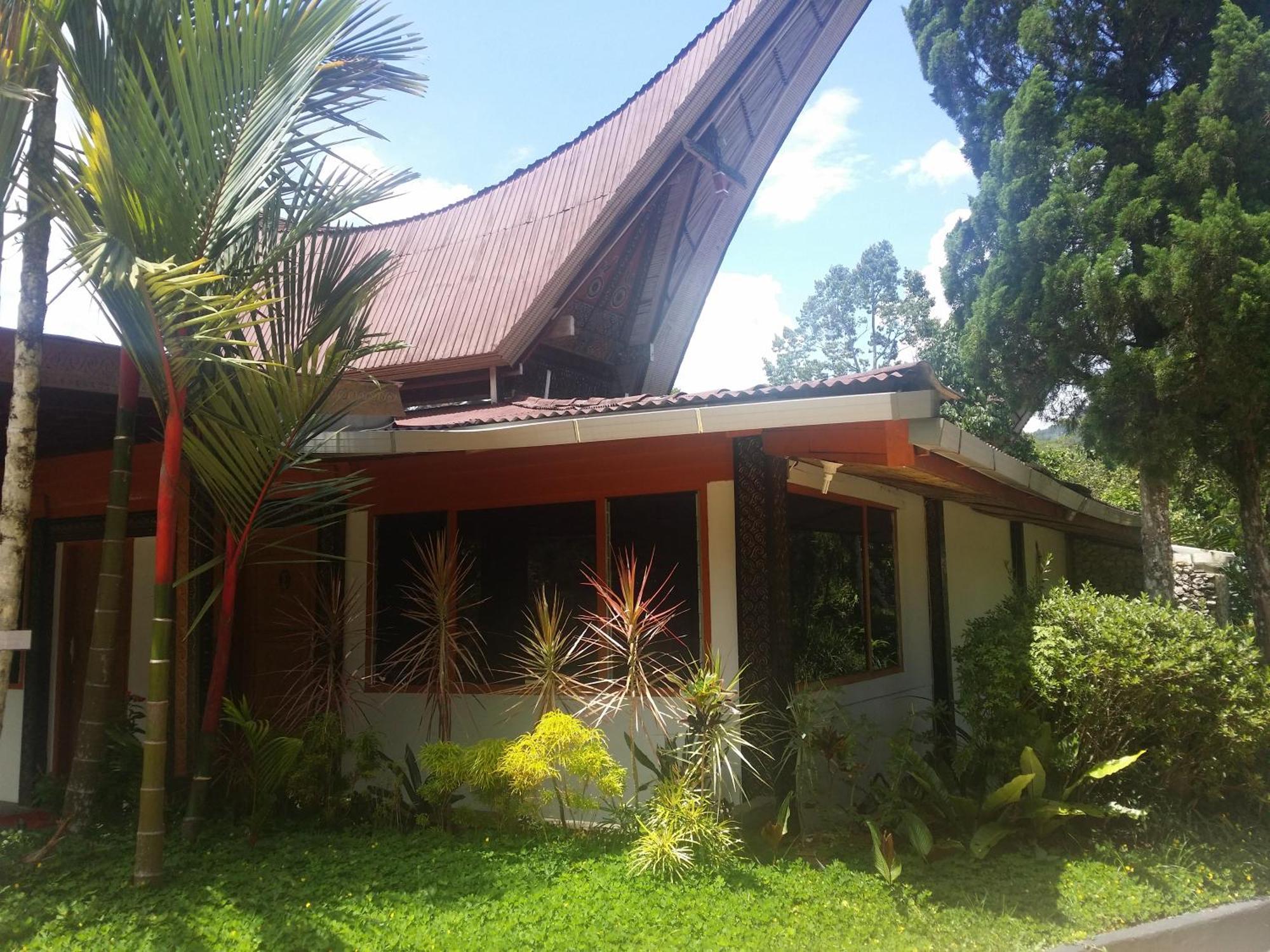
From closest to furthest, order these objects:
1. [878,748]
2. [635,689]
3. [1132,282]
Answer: [635,689] → [878,748] → [1132,282]

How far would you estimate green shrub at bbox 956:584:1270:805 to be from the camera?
565cm

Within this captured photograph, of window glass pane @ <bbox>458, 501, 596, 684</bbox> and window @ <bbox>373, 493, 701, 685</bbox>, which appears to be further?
window glass pane @ <bbox>458, 501, 596, 684</bbox>

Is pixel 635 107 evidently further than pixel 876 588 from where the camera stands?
Yes

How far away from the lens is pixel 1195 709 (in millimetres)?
5641

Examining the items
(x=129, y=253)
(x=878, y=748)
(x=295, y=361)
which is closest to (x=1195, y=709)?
(x=878, y=748)

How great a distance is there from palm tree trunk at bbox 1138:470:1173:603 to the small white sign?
1122 cm

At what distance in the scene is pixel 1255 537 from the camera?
37.1 feet

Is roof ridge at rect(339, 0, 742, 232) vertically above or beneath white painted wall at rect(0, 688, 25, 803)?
above

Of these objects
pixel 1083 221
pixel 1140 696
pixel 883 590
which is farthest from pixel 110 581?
pixel 1083 221

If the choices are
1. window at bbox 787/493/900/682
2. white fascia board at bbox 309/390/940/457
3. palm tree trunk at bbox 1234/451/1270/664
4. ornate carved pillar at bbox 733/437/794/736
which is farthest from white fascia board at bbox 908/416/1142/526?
palm tree trunk at bbox 1234/451/1270/664

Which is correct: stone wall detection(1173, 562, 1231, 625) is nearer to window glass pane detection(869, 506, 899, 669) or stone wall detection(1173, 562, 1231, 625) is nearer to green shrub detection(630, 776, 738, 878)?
window glass pane detection(869, 506, 899, 669)

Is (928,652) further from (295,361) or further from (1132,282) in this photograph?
(295,361)

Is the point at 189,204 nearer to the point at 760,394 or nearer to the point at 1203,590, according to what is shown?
the point at 760,394

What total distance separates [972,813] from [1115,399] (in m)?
6.87
